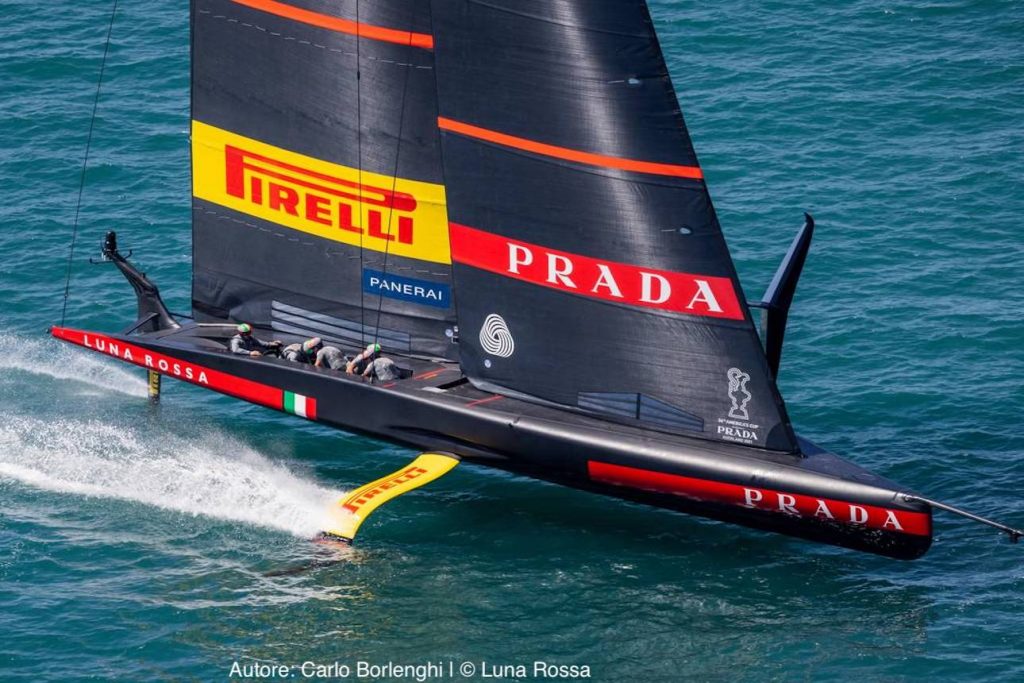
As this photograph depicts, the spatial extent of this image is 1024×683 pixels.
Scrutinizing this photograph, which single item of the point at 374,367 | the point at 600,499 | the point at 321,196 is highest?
the point at 321,196

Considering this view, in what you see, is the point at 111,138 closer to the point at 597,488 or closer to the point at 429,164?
the point at 429,164

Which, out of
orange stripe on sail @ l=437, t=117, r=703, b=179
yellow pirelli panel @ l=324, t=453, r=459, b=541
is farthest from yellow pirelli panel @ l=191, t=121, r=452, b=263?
yellow pirelli panel @ l=324, t=453, r=459, b=541

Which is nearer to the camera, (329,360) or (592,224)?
(592,224)

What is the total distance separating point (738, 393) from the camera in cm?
2608

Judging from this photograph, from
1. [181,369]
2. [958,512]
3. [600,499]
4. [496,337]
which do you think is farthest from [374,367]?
[958,512]

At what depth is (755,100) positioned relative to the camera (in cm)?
4303

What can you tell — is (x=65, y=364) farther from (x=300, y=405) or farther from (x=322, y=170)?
(x=322, y=170)

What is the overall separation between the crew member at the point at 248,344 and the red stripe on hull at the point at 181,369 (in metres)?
0.58

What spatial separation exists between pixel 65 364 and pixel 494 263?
11.6m

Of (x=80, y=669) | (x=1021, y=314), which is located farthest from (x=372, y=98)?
(x=1021, y=314)

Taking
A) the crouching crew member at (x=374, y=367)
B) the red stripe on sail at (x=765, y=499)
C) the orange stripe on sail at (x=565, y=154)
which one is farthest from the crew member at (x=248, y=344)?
the red stripe on sail at (x=765, y=499)

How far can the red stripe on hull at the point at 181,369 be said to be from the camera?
29.4 metres

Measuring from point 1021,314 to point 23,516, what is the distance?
66.2 ft

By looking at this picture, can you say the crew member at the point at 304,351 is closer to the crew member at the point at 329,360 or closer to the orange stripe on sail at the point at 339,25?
the crew member at the point at 329,360
